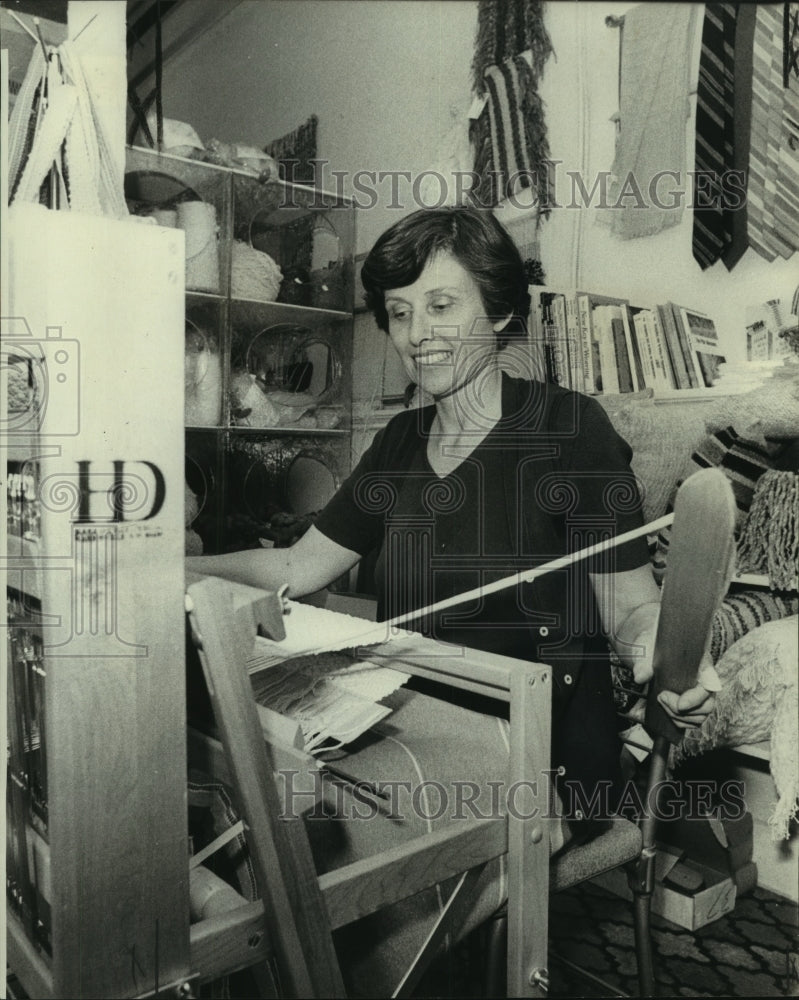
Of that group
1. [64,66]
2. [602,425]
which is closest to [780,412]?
[602,425]

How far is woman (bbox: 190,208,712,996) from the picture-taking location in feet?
3.16

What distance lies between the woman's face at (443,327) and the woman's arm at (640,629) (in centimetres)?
32

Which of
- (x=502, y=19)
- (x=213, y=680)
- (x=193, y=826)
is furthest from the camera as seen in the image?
(x=193, y=826)

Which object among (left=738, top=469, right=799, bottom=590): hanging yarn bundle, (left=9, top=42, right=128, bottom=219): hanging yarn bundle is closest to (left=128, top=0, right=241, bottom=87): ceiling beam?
(left=9, top=42, right=128, bottom=219): hanging yarn bundle

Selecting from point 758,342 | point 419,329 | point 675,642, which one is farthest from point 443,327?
point 675,642

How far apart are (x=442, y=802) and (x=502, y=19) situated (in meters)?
0.99

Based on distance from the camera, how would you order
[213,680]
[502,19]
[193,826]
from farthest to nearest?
1. [193,826]
2. [502,19]
3. [213,680]

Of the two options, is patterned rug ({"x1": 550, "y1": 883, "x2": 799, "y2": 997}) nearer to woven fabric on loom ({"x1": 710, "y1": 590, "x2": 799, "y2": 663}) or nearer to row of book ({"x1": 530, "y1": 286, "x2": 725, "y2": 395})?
woven fabric on loom ({"x1": 710, "y1": 590, "x2": 799, "y2": 663})

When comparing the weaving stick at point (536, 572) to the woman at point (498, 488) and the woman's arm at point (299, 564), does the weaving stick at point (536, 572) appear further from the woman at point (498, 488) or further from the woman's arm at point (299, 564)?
the woman's arm at point (299, 564)

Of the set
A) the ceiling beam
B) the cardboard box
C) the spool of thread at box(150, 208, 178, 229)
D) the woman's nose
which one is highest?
the ceiling beam

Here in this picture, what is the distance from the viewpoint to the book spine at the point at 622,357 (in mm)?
944

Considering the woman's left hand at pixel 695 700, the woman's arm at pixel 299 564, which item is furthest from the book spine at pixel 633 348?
the woman's arm at pixel 299 564

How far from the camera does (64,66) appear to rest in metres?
0.98

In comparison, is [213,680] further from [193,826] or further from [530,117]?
[530,117]
